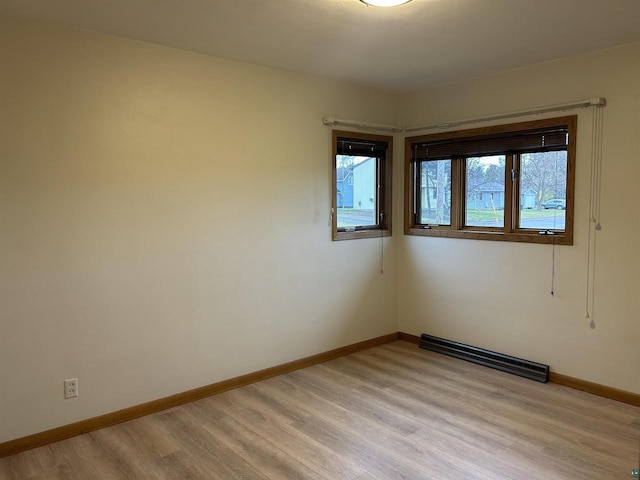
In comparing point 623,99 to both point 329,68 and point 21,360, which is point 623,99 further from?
point 21,360

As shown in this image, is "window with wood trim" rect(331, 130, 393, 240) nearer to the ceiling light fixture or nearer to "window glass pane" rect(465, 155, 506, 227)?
"window glass pane" rect(465, 155, 506, 227)

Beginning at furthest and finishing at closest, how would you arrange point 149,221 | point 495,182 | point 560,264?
point 495,182 < point 560,264 < point 149,221

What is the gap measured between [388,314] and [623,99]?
2.64 metres

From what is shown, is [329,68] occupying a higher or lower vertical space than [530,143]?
higher

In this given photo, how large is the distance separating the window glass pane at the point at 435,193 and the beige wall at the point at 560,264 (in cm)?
23

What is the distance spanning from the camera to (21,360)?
8.94ft

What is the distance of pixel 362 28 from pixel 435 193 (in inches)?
79.4

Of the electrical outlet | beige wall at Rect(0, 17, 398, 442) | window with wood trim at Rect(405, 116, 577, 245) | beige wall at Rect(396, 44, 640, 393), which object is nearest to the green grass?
window with wood trim at Rect(405, 116, 577, 245)

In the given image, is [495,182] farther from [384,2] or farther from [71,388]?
[71,388]

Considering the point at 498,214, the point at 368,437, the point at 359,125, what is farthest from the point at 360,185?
the point at 368,437

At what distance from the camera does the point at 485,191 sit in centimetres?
412

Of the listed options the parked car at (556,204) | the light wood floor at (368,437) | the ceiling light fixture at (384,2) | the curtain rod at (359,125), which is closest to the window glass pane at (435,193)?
the curtain rod at (359,125)

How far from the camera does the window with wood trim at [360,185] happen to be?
425cm

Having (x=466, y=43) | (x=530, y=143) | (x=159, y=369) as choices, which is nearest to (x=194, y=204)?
(x=159, y=369)
